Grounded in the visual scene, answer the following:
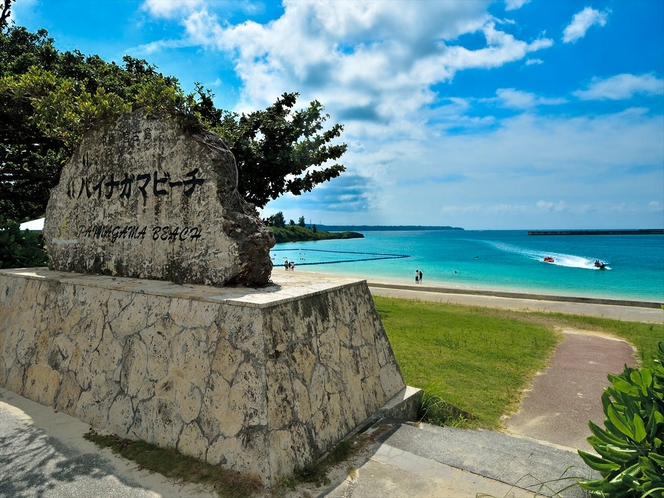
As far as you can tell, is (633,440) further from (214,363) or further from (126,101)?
(126,101)

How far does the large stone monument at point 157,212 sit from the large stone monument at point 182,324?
19 millimetres

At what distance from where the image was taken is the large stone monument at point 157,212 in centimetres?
450

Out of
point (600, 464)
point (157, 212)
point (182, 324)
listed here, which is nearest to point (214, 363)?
point (182, 324)

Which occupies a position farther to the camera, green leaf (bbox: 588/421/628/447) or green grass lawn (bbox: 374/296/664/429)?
green grass lawn (bbox: 374/296/664/429)

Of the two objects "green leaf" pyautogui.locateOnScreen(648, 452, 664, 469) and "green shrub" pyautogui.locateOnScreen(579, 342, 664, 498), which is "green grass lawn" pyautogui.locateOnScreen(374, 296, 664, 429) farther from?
"green leaf" pyautogui.locateOnScreen(648, 452, 664, 469)

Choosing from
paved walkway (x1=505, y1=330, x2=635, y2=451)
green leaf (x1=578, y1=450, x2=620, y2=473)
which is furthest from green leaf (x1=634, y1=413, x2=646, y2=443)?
paved walkway (x1=505, y1=330, x2=635, y2=451)

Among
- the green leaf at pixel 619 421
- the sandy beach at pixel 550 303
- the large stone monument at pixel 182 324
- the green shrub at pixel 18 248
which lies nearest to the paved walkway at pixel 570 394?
the large stone monument at pixel 182 324

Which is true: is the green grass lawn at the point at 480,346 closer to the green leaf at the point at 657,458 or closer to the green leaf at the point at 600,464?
the green leaf at the point at 600,464

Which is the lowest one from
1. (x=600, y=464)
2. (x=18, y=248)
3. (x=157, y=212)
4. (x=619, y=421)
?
(x=600, y=464)

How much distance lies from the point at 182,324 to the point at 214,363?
0.58m

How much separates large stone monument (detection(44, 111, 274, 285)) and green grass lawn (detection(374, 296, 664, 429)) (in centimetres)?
308

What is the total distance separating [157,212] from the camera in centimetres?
498

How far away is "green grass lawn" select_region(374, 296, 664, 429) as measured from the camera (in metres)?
6.24

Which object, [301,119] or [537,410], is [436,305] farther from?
Result: [537,410]
